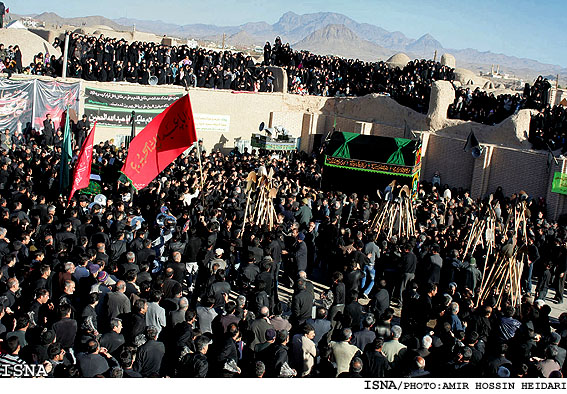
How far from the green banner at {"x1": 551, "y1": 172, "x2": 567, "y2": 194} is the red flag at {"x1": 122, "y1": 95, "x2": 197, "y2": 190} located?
34.2ft

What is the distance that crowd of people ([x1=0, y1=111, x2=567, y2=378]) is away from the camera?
6281 mm

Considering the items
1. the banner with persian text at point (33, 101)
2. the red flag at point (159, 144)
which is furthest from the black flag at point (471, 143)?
the banner with persian text at point (33, 101)

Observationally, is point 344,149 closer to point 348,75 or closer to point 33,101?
point 33,101

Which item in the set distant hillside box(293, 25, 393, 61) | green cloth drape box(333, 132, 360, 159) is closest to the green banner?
green cloth drape box(333, 132, 360, 159)

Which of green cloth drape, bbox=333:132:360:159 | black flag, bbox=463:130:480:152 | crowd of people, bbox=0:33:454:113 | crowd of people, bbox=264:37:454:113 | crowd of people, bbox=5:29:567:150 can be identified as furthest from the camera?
crowd of people, bbox=264:37:454:113

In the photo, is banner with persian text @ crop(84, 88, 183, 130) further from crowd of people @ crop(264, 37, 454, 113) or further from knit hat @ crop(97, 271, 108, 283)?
knit hat @ crop(97, 271, 108, 283)

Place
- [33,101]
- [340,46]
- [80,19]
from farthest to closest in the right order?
[340,46] → [80,19] → [33,101]

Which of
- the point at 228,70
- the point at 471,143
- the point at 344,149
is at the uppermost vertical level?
the point at 228,70

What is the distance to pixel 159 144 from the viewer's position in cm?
1112

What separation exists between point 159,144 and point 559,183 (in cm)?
1093

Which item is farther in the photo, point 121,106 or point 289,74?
point 289,74

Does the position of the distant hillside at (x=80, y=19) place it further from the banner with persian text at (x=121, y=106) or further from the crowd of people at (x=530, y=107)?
the crowd of people at (x=530, y=107)

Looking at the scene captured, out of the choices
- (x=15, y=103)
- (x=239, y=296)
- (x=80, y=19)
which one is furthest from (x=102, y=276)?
(x=80, y=19)

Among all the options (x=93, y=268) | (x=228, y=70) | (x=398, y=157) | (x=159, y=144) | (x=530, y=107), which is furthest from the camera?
(x=228, y=70)
